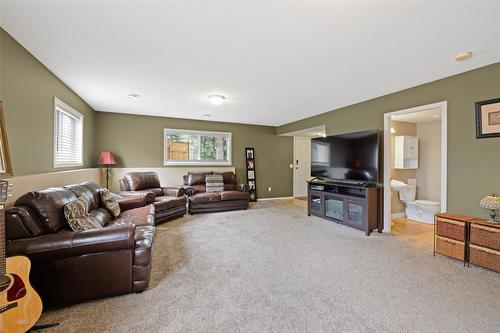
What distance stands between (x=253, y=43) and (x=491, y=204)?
10.4 ft

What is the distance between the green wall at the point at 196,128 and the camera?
5457 mm

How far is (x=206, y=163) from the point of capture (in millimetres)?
6410

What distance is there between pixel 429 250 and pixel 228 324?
2.99 metres

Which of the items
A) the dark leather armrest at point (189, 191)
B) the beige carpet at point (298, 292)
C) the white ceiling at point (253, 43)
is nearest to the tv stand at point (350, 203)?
the beige carpet at point (298, 292)

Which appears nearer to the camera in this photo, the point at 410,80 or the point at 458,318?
the point at 458,318

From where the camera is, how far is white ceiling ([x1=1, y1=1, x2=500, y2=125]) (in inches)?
68.7

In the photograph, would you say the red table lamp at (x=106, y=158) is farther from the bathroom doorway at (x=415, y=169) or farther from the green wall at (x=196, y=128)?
the bathroom doorway at (x=415, y=169)

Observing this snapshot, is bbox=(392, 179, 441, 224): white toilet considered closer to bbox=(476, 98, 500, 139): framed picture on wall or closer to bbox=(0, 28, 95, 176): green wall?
bbox=(476, 98, 500, 139): framed picture on wall

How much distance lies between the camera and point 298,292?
2031mm

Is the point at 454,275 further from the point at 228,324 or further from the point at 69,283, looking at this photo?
the point at 69,283

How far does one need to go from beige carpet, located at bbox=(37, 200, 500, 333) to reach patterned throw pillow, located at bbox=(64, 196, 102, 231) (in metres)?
0.70

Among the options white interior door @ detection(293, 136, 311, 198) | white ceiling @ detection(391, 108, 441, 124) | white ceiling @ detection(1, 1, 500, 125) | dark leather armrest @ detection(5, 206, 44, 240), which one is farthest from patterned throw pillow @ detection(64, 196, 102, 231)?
white interior door @ detection(293, 136, 311, 198)

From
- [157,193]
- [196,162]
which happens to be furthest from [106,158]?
[196,162]

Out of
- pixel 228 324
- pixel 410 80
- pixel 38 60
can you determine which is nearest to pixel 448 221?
pixel 410 80
